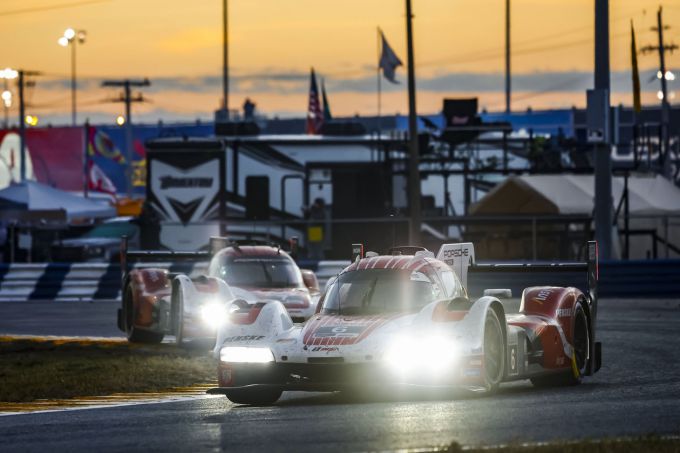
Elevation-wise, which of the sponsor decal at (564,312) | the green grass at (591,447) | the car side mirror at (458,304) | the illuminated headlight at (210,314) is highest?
the car side mirror at (458,304)

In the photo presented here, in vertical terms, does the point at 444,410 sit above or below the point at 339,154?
below

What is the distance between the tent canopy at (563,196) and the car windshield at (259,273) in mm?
18571

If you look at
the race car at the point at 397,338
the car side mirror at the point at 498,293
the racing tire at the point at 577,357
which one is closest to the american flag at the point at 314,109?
the racing tire at the point at 577,357

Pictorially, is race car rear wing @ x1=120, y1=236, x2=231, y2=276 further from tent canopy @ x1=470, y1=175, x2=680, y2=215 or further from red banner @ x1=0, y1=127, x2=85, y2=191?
red banner @ x1=0, y1=127, x2=85, y2=191

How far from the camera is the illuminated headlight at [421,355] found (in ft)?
43.3

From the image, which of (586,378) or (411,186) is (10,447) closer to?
(586,378)

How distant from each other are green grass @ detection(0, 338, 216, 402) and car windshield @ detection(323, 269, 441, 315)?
290 cm

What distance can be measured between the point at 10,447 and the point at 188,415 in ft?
7.55

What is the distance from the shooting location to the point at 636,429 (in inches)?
453

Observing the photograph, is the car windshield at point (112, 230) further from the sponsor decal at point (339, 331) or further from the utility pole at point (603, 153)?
the sponsor decal at point (339, 331)

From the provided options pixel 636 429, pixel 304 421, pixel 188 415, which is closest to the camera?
pixel 636 429

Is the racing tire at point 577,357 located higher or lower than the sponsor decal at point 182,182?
lower

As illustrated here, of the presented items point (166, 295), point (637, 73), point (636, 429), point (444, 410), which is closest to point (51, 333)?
point (166, 295)

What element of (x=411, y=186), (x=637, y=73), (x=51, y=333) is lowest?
(x=51, y=333)
